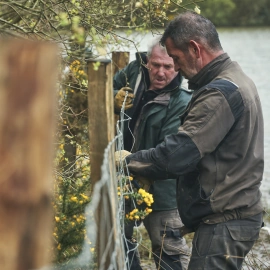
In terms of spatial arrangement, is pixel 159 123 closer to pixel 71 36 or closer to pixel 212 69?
pixel 212 69

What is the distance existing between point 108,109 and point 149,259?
480cm

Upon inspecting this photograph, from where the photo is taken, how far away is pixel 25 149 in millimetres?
1670

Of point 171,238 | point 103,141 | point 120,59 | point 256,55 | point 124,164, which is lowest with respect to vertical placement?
point 256,55

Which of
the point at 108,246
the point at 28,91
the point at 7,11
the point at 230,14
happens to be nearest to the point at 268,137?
the point at 7,11

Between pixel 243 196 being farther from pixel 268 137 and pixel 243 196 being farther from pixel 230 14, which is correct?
pixel 230 14

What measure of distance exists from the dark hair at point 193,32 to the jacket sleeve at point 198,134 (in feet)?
1.44

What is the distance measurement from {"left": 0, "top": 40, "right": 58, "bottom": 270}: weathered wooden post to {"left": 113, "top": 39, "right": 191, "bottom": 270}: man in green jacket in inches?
156

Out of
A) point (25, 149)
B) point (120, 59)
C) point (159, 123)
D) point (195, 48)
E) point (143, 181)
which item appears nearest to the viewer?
point (25, 149)

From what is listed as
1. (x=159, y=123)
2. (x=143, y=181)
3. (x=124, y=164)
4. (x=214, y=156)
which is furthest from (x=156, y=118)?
(x=214, y=156)

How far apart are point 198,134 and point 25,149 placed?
246 centimetres

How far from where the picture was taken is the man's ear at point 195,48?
439cm

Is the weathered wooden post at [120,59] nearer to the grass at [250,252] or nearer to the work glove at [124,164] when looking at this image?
the grass at [250,252]

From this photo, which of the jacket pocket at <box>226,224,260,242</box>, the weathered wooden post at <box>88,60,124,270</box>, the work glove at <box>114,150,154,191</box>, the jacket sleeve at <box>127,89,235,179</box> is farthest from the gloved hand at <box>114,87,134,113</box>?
the weathered wooden post at <box>88,60,124,270</box>

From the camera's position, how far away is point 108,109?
2912mm
